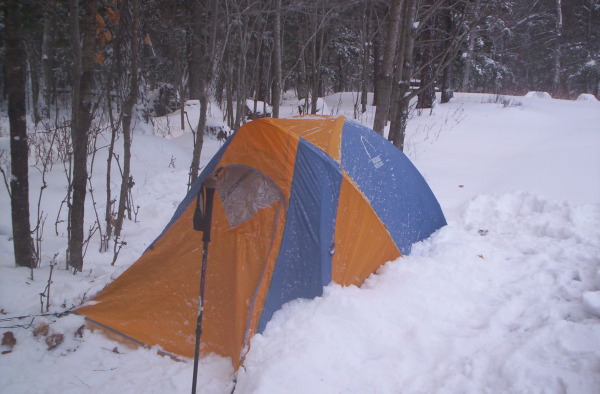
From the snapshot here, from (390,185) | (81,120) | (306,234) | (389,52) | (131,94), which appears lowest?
(306,234)

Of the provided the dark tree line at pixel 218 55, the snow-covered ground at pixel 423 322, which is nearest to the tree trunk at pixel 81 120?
the dark tree line at pixel 218 55

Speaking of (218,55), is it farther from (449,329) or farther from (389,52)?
(449,329)

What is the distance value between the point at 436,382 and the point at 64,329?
2767 millimetres

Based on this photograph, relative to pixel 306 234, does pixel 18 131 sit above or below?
above

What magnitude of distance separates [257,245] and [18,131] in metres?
2.69

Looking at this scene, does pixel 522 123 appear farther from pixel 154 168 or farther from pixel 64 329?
pixel 64 329

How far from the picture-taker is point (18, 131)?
148 inches

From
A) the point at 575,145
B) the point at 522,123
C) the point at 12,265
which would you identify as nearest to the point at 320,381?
the point at 12,265

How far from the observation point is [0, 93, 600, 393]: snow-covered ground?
238 cm

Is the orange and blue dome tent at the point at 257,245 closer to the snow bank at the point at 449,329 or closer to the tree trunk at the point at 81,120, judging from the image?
the snow bank at the point at 449,329

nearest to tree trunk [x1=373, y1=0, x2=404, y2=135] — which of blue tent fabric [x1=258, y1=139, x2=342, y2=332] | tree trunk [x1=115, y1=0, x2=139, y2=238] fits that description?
blue tent fabric [x1=258, y1=139, x2=342, y2=332]

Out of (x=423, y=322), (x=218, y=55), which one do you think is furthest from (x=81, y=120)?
(x=218, y=55)

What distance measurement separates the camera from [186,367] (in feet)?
9.21

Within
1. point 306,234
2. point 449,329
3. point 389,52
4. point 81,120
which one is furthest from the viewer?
point 389,52
